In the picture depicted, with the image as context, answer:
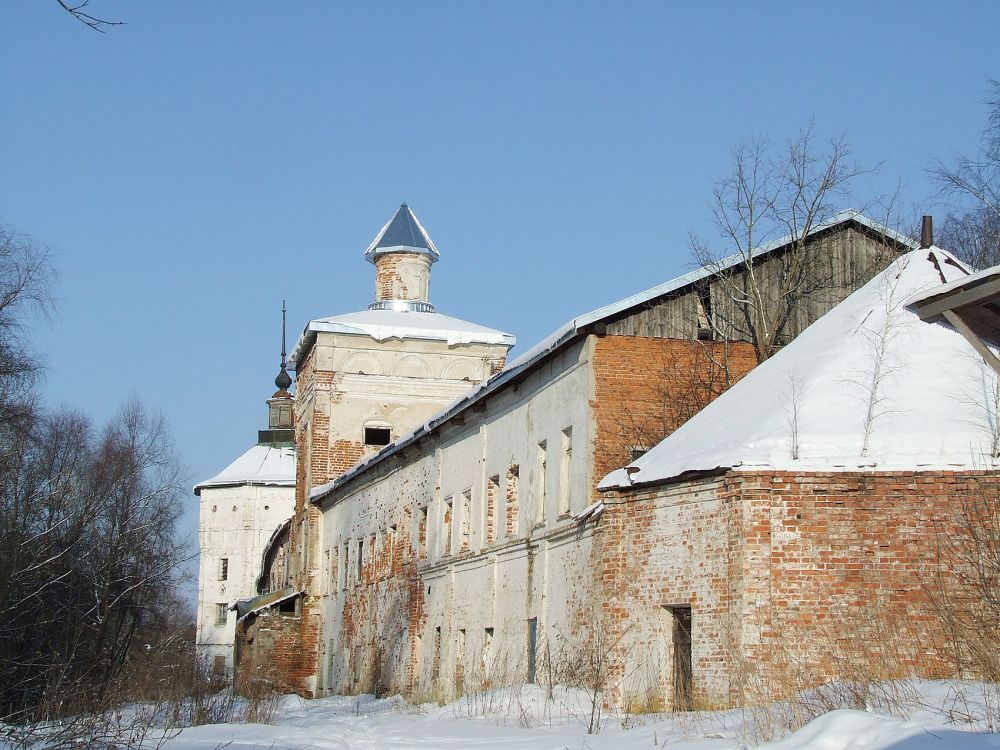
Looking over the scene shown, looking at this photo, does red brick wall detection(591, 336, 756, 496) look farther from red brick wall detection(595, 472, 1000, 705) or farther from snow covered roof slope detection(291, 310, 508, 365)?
snow covered roof slope detection(291, 310, 508, 365)

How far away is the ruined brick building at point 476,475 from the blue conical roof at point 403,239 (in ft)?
0.26

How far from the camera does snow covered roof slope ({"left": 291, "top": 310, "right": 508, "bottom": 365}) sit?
3744 cm

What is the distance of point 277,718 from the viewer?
18.8 meters

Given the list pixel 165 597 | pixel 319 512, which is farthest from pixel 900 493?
pixel 165 597

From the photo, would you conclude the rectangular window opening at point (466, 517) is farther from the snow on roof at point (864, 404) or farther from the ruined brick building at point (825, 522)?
the ruined brick building at point (825, 522)

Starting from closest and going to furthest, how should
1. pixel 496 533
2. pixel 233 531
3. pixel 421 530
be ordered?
pixel 496 533, pixel 421 530, pixel 233 531

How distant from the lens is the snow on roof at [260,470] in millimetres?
57375

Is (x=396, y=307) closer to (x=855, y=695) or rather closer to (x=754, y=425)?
(x=754, y=425)

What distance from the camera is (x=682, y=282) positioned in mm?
20922

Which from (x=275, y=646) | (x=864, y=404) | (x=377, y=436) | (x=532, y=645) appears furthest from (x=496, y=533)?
(x=275, y=646)

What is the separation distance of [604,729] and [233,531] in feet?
151

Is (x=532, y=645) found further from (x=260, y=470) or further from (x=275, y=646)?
(x=260, y=470)

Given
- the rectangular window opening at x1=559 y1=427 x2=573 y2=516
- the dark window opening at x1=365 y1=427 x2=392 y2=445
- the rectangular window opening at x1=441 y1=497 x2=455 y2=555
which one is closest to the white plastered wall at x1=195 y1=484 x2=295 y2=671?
the dark window opening at x1=365 y1=427 x2=392 y2=445

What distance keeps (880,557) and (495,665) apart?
9.10 meters
